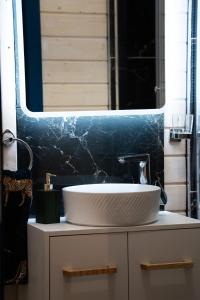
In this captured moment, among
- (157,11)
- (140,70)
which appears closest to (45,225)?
(140,70)

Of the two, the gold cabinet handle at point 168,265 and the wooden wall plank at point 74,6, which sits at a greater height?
the wooden wall plank at point 74,6

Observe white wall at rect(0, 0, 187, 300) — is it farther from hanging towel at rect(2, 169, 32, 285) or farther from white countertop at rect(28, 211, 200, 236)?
hanging towel at rect(2, 169, 32, 285)

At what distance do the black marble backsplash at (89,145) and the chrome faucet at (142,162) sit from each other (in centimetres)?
2

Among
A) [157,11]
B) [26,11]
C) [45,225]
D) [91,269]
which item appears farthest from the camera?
[157,11]

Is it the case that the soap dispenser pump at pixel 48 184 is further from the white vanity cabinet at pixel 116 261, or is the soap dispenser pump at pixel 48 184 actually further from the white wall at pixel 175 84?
the white wall at pixel 175 84

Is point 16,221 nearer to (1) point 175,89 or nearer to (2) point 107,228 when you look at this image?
(2) point 107,228

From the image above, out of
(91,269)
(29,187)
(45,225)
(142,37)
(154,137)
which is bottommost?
(91,269)

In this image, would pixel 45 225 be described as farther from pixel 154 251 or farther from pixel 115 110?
pixel 115 110

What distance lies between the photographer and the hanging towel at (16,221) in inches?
81.0

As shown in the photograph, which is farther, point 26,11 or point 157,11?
point 157,11

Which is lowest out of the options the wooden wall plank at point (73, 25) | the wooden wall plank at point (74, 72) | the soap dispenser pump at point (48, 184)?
the soap dispenser pump at point (48, 184)

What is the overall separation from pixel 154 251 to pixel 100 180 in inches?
18.0

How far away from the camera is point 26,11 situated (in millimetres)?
2174

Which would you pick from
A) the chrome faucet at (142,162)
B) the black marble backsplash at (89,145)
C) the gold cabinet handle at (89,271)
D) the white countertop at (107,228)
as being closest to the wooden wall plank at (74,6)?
the black marble backsplash at (89,145)
